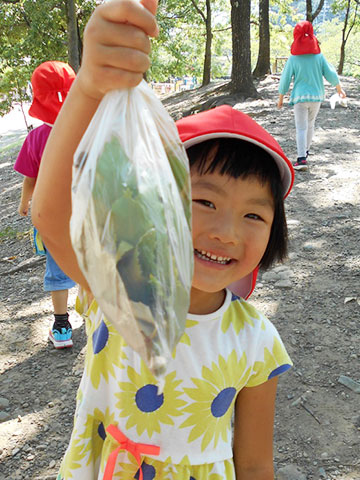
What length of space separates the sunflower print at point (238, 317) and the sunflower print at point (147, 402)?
0.61 ft

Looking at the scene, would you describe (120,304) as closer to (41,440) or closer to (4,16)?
(41,440)

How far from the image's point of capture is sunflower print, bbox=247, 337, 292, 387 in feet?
3.95

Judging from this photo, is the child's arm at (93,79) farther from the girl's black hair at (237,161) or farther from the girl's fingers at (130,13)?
the girl's black hair at (237,161)

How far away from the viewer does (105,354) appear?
1.17m

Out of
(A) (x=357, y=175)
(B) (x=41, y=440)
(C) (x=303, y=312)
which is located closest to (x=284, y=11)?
(A) (x=357, y=175)

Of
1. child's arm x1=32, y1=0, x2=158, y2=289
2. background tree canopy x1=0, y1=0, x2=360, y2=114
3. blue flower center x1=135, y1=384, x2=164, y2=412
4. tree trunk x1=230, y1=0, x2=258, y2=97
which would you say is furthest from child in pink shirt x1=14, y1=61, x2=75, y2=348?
tree trunk x1=230, y1=0, x2=258, y2=97

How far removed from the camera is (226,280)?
43.5 inches

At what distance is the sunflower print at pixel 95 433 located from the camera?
1147 millimetres

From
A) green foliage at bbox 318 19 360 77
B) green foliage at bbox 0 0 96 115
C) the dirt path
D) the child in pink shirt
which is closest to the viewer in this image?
the dirt path

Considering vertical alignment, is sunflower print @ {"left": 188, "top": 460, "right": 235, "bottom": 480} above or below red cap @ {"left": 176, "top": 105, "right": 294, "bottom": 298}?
below

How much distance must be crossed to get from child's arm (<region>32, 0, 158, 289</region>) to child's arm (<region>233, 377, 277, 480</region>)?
2.17 ft

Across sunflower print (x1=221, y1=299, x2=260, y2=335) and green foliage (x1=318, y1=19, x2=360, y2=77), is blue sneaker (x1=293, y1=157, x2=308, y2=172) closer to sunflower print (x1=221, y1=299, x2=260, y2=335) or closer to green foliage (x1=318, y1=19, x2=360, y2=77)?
sunflower print (x1=221, y1=299, x2=260, y2=335)

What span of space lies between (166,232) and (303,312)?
9.61 ft

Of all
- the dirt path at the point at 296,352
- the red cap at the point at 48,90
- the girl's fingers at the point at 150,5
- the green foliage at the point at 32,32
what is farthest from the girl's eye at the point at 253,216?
the green foliage at the point at 32,32
